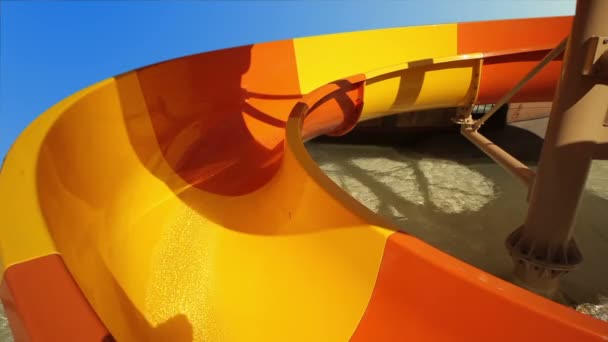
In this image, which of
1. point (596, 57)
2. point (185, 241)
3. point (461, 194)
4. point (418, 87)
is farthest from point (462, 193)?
point (185, 241)

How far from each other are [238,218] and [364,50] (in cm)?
91

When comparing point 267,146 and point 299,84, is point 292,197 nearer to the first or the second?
point 267,146

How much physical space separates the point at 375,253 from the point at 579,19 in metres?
0.62

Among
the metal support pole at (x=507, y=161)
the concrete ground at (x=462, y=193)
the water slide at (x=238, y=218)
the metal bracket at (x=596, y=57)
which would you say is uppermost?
the metal bracket at (x=596, y=57)

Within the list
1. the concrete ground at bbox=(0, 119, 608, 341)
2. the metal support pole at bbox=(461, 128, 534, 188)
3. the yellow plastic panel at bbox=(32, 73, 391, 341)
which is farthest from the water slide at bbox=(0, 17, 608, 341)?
the concrete ground at bbox=(0, 119, 608, 341)

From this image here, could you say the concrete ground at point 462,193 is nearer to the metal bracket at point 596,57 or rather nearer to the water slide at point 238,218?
the water slide at point 238,218

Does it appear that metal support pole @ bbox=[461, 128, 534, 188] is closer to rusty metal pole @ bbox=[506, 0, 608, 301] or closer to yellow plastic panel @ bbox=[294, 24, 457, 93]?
rusty metal pole @ bbox=[506, 0, 608, 301]

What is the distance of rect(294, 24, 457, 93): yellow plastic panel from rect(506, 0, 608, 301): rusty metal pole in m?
0.83

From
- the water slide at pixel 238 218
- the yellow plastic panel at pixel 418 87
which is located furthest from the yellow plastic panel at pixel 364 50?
the yellow plastic panel at pixel 418 87

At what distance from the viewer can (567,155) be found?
0.90m

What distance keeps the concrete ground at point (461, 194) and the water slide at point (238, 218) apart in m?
0.48

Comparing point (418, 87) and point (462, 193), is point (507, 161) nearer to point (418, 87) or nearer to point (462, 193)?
point (418, 87)

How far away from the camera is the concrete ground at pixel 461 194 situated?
1566 millimetres

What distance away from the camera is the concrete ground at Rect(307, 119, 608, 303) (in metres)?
1.58
